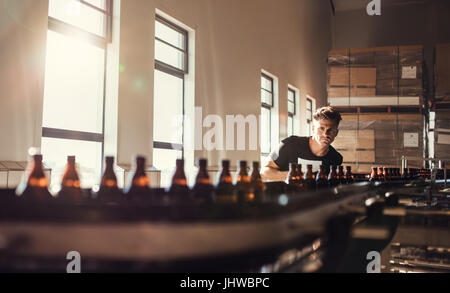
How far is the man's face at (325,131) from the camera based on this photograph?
11.1 feet

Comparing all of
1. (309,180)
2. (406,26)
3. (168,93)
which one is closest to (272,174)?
(309,180)

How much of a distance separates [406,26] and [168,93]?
8124 millimetres

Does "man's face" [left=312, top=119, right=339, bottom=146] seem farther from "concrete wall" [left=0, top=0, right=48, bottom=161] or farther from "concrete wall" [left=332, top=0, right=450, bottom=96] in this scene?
"concrete wall" [left=332, top=0, right=450, bottom=96]

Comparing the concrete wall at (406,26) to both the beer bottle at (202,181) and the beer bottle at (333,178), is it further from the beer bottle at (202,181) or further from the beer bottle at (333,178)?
the beer bottle at (202,181)

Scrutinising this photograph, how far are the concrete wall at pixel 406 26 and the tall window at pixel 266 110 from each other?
4370mm

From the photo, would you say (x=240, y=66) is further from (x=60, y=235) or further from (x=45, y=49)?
(x=60, y=235)

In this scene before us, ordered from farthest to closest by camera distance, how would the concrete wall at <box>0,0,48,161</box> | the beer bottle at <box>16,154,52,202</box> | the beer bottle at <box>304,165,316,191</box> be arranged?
the concrete wall at <box>0,0,48,161</box>, the beer bottle at <box>304,165,316,191</box>, the beer bottle at <box>16,154,52,202</box>

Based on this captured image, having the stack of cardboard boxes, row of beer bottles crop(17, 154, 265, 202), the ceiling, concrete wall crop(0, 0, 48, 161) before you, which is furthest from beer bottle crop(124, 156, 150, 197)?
the ceiling

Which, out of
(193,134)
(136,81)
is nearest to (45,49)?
(136,81)

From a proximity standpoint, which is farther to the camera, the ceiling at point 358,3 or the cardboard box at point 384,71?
the ceiling at point 358,3

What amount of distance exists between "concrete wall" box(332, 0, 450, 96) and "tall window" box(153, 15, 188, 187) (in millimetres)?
7210

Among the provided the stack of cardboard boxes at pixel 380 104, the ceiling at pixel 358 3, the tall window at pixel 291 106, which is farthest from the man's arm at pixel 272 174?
the ceiling at pixel 358 3

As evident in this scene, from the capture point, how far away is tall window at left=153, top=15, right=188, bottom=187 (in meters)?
4.84

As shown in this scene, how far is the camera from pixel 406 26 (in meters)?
10.9
